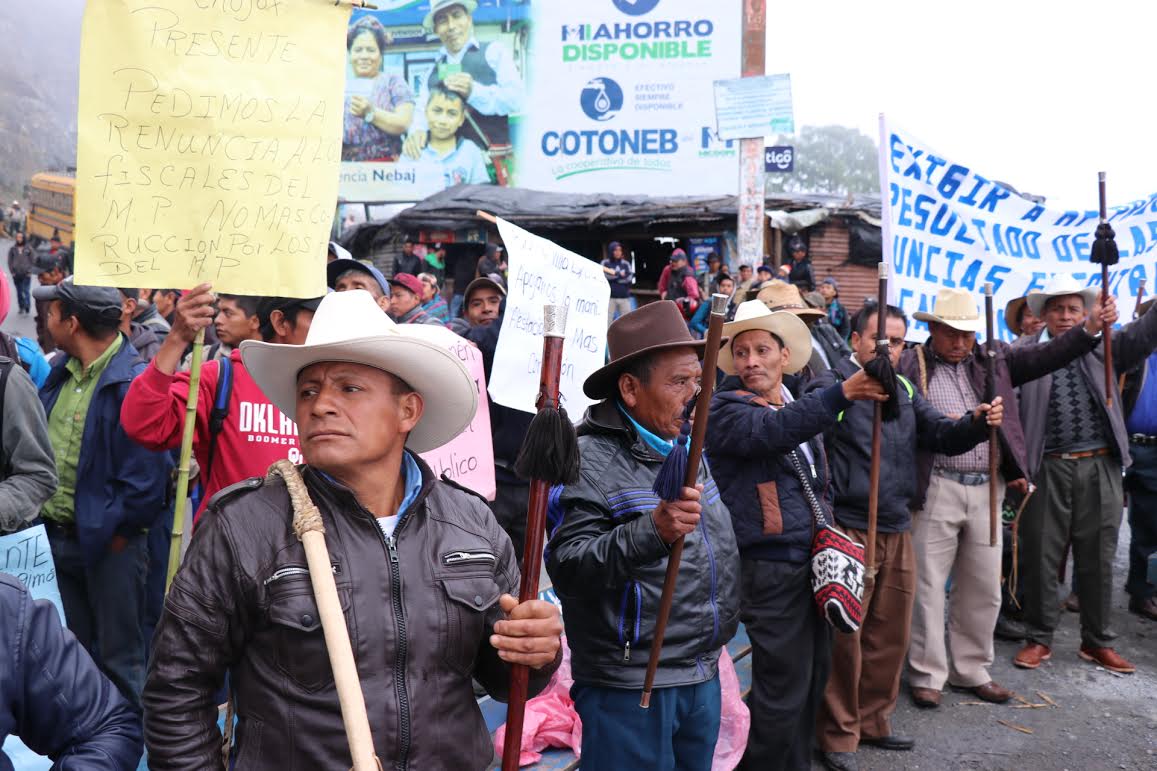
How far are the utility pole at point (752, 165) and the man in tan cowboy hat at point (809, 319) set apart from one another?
7.07 metres

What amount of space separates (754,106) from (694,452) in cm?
1106

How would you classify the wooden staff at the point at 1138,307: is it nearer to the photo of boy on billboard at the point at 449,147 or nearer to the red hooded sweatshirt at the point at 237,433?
the red hooded sweatshirt at the point at 237,433

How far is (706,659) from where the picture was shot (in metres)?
3.12

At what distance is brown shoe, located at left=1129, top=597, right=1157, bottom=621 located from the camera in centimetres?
704

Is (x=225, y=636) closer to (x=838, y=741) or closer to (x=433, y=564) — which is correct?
(x=433, y=564)

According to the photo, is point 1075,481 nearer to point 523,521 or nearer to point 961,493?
point 961,493

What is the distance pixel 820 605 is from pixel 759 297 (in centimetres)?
186

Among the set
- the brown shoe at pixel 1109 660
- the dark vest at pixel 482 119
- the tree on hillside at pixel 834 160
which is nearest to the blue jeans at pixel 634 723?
the brown shoe at pixel 1109 660

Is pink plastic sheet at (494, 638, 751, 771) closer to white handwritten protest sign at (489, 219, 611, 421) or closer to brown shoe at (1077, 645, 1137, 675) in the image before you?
white handwritten protest sign at (489, 219, 611, 421)

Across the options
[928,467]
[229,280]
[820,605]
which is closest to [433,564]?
[229,280]

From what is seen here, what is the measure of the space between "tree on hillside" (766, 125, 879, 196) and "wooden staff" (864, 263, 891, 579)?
98.5 meters

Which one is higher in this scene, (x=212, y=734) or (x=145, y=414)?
(x=145, y=414)

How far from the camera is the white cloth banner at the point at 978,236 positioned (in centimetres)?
548

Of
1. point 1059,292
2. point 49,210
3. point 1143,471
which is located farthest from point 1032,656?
point 49,210
